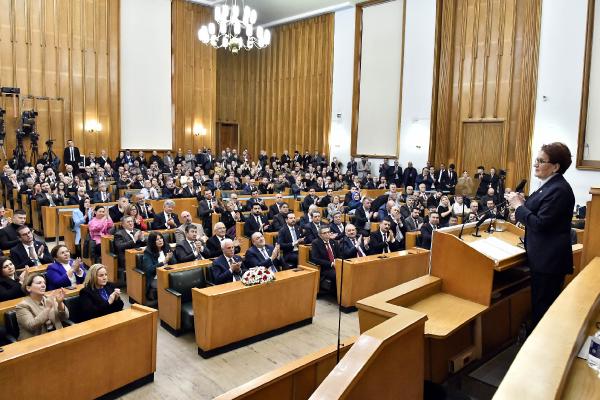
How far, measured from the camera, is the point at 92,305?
12.7ft

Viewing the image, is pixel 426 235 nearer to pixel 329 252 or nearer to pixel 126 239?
pixel 329 252

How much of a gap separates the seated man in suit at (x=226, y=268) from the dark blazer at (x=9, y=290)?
5.76 feet

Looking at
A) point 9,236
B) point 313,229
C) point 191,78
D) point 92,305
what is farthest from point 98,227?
point 191,78

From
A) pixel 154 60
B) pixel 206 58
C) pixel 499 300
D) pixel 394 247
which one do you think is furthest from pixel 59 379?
pixel 206 58

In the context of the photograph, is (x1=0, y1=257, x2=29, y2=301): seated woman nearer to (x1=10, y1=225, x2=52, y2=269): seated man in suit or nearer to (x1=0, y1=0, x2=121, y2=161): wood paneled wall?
(x1=10, y1=225, x2=52, y2=269): seated man in suit

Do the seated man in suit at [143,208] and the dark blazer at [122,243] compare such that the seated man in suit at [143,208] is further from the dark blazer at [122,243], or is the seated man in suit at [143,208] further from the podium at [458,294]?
the podium at [458,294]

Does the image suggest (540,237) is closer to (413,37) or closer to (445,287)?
(445,287)

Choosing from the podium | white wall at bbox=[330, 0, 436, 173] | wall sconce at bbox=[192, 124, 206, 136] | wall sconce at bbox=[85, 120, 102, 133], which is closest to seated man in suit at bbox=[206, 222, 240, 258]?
the podium

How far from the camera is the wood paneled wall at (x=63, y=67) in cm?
1360

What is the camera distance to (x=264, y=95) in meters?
19.6

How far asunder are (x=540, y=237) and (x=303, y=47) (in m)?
16.6

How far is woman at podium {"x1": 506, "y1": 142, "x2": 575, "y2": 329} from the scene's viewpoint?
8.27 feet

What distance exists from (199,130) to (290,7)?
5.44 m

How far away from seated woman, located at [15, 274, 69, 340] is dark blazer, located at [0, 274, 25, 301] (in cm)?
50
